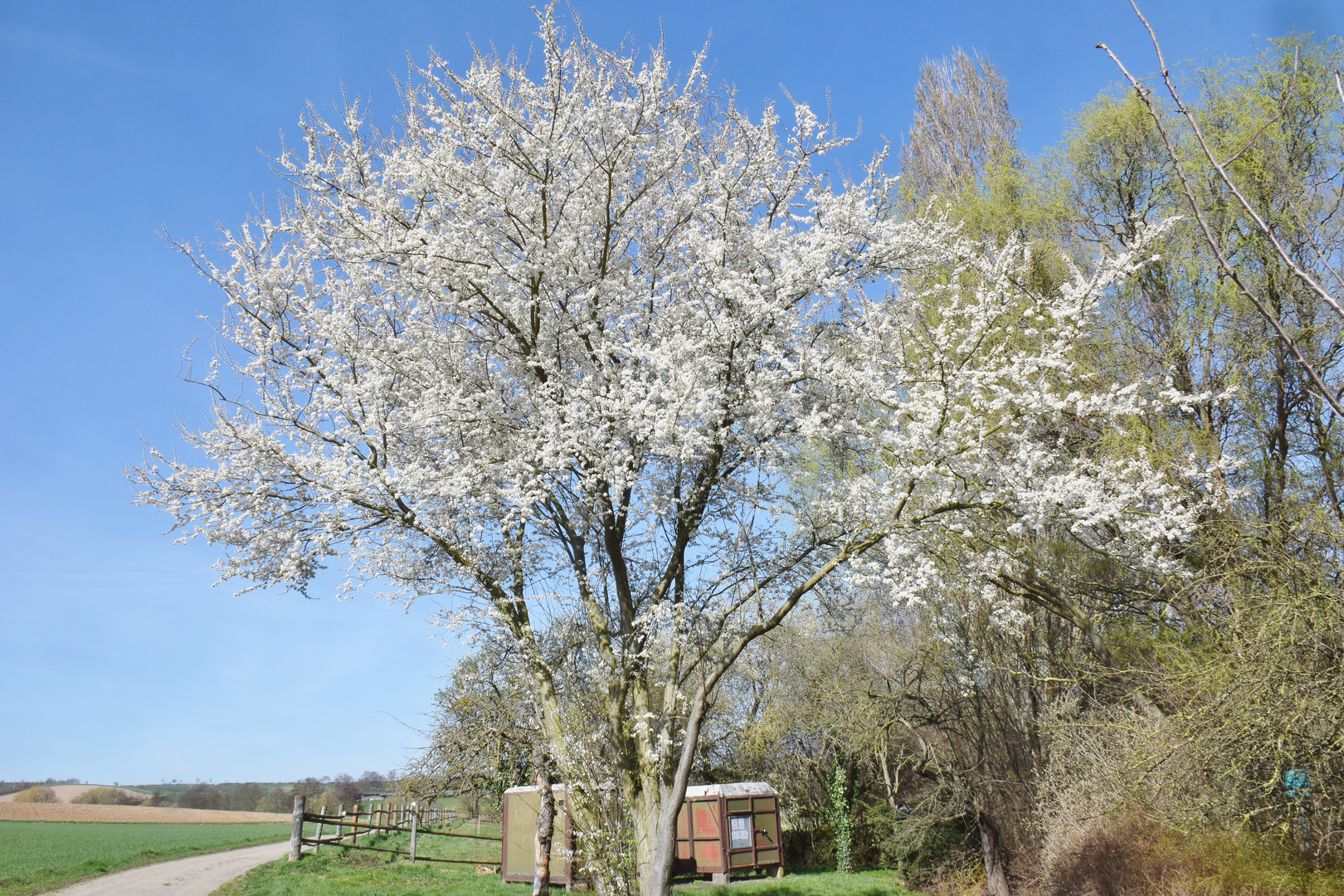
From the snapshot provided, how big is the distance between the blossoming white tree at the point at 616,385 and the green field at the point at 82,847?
381 inches

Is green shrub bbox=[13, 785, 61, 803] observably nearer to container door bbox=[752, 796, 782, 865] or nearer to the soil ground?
the soil ground

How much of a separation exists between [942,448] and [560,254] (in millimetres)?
4102

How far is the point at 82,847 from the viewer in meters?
23.0

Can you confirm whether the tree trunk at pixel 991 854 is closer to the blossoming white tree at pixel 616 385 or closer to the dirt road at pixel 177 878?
the blossoming white tree at pixel 616 385

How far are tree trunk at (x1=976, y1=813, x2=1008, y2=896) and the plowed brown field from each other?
138 feet

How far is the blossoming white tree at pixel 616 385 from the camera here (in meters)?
7.75

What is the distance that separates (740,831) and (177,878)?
38.6 feet

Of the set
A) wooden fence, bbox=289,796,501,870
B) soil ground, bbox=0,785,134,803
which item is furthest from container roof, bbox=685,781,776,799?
soil ground, bbox=0,785,134,803

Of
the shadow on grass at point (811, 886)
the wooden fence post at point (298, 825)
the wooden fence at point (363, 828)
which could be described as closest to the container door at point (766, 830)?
the shadow on grass at point (811, 886)

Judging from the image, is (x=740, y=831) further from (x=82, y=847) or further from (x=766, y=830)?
(x=82, y=847)

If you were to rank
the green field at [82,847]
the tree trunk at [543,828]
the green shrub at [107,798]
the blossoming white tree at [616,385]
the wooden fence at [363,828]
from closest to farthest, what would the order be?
1. the blossoming white tree at [616,385]
2. the tree trunk at [543,828]
3. the green field at [82,847]
4. the wooden fence at [363,828]
5. the green shrub at [107,798]

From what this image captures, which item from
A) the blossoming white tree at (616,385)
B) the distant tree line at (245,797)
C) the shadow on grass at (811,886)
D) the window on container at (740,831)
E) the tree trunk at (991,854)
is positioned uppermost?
the blossoming white tree at (616,385)

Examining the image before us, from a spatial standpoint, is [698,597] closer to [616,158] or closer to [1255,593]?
[616,158]

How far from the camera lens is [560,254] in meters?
8.03
